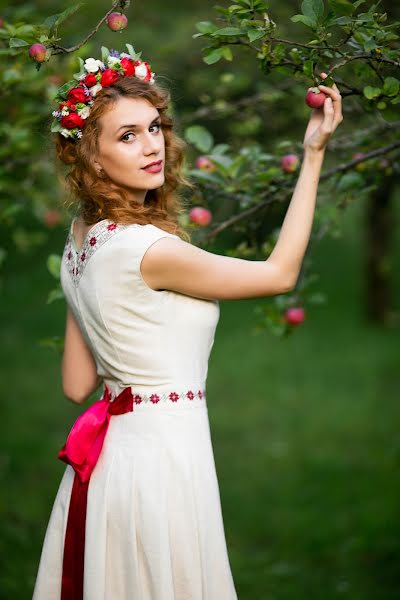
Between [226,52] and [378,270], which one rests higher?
[226,52]

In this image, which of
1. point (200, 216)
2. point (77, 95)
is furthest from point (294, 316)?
point (77, 95)

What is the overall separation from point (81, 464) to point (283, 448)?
4198 millimetres

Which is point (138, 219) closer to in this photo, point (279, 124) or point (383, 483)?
point (279, 124)

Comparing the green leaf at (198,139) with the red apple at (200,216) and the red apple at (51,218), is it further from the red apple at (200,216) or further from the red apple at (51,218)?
the red apple at (51,218)

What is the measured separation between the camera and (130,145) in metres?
2.00

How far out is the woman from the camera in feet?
6.27

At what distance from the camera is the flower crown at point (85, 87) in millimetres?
2020

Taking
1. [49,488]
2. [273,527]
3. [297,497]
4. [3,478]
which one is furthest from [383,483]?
[3,478]

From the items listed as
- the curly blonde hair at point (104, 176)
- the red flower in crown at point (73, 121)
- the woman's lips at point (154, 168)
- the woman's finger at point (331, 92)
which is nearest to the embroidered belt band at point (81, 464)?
the curly blonde hair at point (104, 176)

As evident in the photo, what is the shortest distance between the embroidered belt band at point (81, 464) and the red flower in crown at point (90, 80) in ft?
2.50

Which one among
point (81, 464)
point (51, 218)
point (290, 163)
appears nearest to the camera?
point (81, 464)

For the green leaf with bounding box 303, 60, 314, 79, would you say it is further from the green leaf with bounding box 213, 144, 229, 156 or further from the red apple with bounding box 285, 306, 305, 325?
the red apple with bounding box 285, 306, 305, 325

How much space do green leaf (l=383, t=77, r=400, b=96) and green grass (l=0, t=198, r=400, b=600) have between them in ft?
7.33

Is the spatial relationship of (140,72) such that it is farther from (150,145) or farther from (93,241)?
(93,241)
